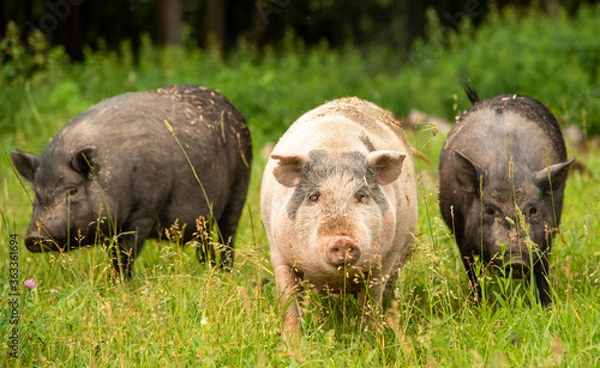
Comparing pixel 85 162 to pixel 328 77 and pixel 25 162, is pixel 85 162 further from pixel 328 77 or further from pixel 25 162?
pixel 328 77

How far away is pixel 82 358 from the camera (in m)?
4.12

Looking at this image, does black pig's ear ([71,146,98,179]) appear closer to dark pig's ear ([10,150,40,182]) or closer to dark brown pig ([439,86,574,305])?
dark pig's ear ([10,150,40,182])

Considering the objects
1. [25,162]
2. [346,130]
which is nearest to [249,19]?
[25,162]

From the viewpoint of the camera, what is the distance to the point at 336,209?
13.6 ft

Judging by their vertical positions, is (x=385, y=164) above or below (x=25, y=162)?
above

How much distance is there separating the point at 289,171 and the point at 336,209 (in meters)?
0.40

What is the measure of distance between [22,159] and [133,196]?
0.79 m

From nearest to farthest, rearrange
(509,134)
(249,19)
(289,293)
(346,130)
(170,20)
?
(289,293), (346,130), (509,134), (170,20), (249,19)

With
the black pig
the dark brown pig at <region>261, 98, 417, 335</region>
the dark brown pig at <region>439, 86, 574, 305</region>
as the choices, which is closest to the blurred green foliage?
the black pig

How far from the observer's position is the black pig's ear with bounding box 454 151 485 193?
536 cm

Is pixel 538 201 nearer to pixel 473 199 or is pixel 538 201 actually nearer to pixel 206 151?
pixel 473 199

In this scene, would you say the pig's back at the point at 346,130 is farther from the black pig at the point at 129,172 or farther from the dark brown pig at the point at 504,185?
the black pig at the point at 129,172

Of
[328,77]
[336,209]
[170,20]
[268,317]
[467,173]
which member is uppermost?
[336,209]

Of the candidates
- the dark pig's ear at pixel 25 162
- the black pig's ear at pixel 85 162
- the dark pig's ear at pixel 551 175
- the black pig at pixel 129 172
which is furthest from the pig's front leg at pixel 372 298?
the dark pig's ear at pixel 25 162
